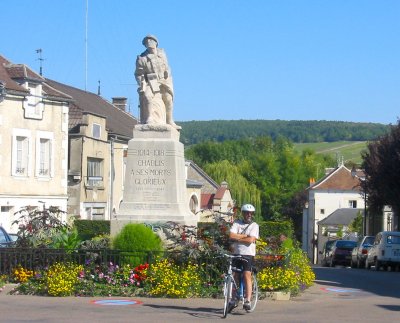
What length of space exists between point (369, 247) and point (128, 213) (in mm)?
23966

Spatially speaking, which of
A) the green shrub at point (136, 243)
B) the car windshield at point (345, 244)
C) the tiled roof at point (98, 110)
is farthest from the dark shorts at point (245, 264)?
the car windshield at point (345, 244)

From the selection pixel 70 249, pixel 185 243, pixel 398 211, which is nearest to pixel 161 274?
pixel 185 243

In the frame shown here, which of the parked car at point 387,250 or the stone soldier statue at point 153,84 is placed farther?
the parked car at point 387,250

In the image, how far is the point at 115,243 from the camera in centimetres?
1984

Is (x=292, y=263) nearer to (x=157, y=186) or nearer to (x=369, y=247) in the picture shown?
(x=157, y=186)

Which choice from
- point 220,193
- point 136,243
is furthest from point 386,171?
point 136,243

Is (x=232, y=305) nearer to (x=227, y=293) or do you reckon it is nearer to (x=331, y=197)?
(x=227, y=293)

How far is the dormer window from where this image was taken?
4378 centimetres

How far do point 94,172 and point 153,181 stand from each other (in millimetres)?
29658

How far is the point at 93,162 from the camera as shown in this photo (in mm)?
50594

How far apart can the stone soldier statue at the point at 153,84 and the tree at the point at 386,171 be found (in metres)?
27.5

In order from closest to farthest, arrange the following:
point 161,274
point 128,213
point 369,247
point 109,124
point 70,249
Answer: point 161,274, point 70,249, point 128,213, point 369,247, point 109,124

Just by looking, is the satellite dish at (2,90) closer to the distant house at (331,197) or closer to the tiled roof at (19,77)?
the tiled roof at (19,77)

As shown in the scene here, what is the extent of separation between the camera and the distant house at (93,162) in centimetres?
4884
